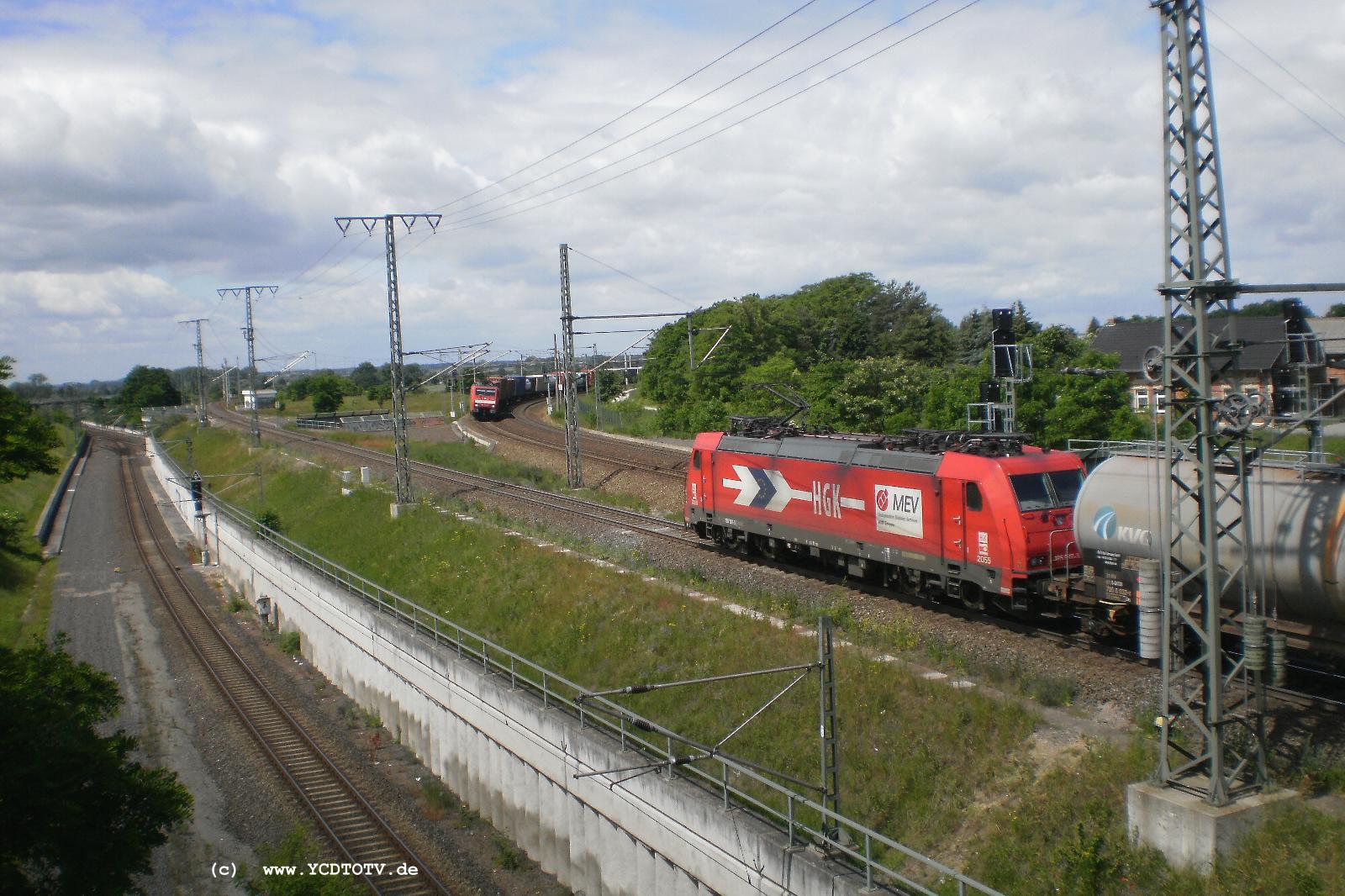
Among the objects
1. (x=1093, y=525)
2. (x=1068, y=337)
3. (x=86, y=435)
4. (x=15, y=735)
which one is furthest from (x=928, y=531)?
(x=86, y=435)

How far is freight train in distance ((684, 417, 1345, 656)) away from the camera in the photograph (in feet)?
Answer: 44.1

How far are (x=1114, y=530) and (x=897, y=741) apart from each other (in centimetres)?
518

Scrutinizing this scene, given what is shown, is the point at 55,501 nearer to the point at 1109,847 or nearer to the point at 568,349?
the point at 568,349

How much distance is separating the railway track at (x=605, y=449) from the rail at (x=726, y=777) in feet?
47.6

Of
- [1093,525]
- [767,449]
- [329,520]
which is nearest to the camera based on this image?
[1093,525]

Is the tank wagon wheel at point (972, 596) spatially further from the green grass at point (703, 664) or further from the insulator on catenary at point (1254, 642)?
the insulator on catenary at point (1254, 642)

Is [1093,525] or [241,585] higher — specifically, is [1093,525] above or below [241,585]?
above

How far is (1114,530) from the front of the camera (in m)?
16.5

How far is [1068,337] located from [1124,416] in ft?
90.2

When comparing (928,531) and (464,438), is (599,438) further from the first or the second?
(928,531)

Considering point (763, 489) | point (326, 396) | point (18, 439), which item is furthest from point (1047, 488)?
point (326, 396)

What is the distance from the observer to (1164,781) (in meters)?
11.2

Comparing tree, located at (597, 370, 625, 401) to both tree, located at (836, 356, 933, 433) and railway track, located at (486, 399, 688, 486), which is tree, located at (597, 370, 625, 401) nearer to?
railway track, located at (486, 399, 688, 486)

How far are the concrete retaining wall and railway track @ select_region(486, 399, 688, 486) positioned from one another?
15.8 metres
